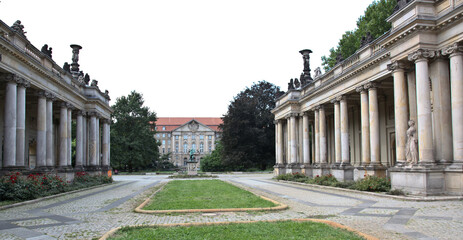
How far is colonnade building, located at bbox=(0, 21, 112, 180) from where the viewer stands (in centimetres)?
1981

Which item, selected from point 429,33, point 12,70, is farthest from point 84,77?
point 429,33

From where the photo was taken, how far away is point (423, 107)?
16.8 metres

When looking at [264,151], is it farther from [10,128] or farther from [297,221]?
[297,221]

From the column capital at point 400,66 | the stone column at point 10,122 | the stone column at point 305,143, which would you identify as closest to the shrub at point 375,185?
the column capital at point 400,66

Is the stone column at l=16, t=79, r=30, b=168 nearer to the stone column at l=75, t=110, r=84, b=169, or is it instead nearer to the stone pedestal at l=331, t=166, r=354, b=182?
the stone column at l=75, t=110, r=84, b=169

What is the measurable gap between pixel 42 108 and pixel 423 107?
23.9 m

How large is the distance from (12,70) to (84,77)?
15.7 m

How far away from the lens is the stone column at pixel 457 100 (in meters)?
15.7

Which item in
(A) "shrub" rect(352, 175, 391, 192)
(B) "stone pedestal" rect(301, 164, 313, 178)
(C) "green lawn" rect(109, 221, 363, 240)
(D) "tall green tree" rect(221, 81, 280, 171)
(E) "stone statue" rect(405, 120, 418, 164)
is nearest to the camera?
(C) "green lawn" rect(109, 221, 363, 240)

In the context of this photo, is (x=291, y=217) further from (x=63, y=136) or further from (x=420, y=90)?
(x=63, y=136)

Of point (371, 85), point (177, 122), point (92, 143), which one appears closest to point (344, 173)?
point (371, 85)

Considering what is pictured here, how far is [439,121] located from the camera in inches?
666

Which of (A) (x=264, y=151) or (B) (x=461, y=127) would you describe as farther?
(A) (x=264, y=151)

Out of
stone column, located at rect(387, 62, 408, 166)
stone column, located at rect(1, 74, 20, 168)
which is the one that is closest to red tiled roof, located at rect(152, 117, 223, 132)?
stone column, located at rect(1, 74, 20, 168)
